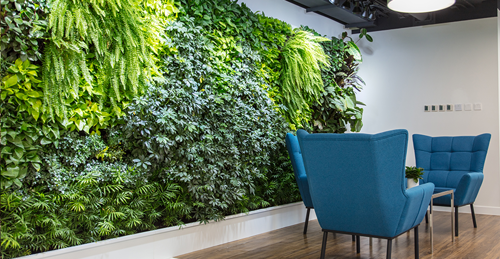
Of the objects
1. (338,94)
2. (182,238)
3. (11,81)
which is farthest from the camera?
(338,94)

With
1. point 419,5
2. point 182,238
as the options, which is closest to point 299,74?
point 419,5

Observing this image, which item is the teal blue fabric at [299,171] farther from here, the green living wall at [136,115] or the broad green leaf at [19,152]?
the broad green leaf at [19,152]

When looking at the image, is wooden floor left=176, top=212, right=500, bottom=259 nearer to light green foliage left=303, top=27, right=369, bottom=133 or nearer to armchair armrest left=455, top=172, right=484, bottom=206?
armchair armrest left=455, top=172, right=484, bottom=206

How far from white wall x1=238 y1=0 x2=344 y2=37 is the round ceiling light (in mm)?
1461

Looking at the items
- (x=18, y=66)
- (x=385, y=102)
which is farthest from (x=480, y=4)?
(x=18, y=66)

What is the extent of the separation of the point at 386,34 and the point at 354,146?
4509mm

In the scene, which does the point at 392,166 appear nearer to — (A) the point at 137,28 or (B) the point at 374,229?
(B) the point at 374,229

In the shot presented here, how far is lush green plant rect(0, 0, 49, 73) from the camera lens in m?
2.31

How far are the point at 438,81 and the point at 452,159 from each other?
63.6 inches

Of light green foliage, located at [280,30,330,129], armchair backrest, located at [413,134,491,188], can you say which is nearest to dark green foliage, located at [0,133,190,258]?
light green foliage, located at [280,30,330,129]

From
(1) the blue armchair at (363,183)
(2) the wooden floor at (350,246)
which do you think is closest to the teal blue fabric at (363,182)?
(1) the blue armchair at (363,183)

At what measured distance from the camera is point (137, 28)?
2.89 meters

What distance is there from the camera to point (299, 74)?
4.70m

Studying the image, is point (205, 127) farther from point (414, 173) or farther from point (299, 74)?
point (414, 173)
